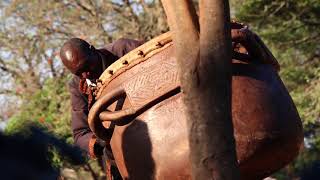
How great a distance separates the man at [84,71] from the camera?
4035mm

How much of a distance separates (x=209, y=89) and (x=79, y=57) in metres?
1.43

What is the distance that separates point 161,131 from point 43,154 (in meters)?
0.53

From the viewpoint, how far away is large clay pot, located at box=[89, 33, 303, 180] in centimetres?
322

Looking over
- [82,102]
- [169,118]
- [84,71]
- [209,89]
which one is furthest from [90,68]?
[209,89]

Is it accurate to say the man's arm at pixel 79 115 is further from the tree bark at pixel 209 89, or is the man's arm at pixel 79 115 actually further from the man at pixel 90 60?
the tree bark at pixel 209 89

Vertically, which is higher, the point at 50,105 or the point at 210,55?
the point at 210,55

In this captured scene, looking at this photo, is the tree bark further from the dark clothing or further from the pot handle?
the dark clothing

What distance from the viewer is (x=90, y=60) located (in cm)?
407

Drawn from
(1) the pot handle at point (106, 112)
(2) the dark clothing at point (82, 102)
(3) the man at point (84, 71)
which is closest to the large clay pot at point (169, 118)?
(1) the pot handle at point (106, 112)

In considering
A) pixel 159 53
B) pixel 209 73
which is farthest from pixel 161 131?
pixel 209 73

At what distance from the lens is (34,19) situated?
17109 mm

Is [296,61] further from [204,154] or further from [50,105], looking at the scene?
[204,154]

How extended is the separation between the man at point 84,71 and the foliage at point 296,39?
10346 mm

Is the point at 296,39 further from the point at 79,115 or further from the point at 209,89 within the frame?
the point at 209,89
